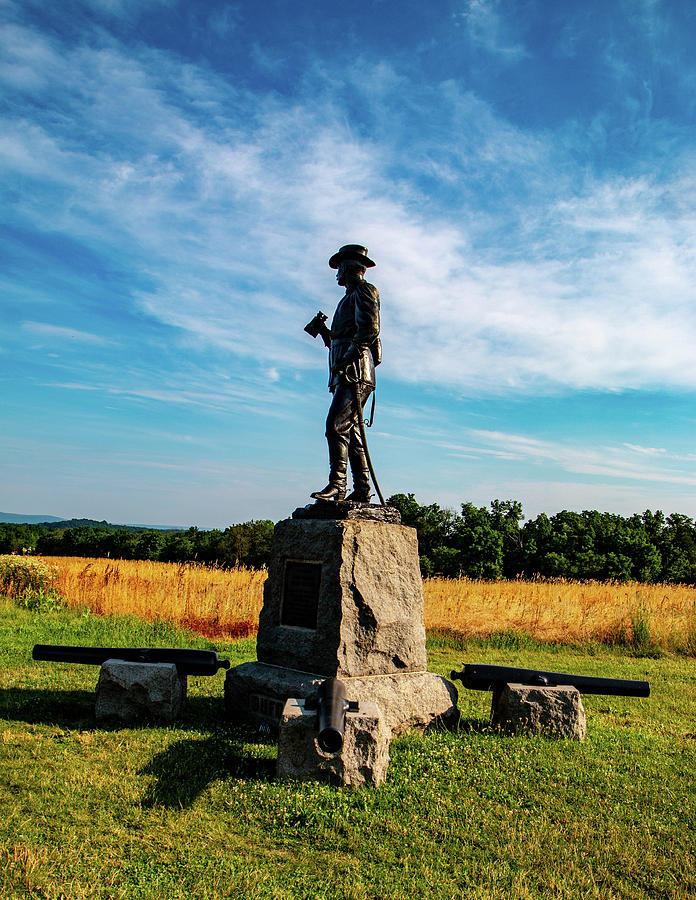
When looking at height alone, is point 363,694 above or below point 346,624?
below

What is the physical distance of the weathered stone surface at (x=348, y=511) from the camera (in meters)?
5.79

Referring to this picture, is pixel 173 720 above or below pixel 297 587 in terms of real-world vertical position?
below

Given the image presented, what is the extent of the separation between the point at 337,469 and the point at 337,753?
2.85 m

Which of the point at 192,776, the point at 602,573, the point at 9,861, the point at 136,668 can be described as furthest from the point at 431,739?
the point at 602,573

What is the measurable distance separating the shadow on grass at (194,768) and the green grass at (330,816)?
2 cm

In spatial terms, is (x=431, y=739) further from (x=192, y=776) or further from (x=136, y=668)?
(x=136, y=668)

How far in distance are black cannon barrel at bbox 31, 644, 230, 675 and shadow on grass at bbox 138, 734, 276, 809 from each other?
93 centimetres

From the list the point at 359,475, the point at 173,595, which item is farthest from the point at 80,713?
the point at 173,595

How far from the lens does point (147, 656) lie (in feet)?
19.2

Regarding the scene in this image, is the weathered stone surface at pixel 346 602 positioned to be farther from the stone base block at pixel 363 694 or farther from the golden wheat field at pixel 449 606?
the golden wheat field at pixel 449 606

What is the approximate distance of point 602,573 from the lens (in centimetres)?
2505

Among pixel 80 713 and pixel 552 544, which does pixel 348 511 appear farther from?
pixel 552 544

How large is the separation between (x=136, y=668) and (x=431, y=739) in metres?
2.58

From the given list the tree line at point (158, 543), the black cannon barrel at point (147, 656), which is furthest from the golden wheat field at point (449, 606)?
the tree line at point (158, 543)
